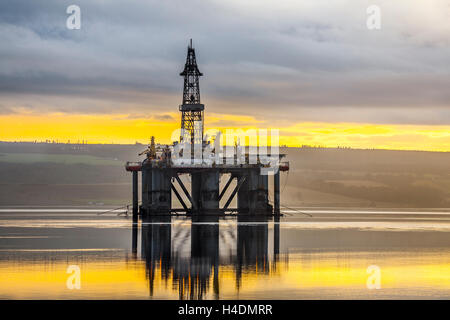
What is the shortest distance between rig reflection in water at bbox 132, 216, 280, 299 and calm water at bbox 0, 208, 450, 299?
6cm

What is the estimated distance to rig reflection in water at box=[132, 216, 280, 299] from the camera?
3931 centimetres

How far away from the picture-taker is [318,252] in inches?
2179

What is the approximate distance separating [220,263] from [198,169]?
146ft

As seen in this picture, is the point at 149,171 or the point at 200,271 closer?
the point at 200,271

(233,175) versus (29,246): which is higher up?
(233,175)

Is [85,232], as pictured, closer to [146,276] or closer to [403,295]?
[146,276]

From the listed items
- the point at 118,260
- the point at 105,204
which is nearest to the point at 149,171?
the point at 118,260

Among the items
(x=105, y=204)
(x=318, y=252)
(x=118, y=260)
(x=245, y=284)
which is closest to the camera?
(x=245, y=284)

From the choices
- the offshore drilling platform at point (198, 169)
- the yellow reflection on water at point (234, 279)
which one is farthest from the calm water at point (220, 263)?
the offshore drilling platform at point (198, 169)

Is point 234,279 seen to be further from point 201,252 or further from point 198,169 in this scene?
point 198,169

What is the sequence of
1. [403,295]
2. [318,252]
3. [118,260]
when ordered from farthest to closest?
1. [318,252]
2. [118,260]
3. [403,295]

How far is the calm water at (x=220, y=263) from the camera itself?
118ft

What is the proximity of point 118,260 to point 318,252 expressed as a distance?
14346 millimetres

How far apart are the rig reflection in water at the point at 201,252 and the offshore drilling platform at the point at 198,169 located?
6446 millimetres
